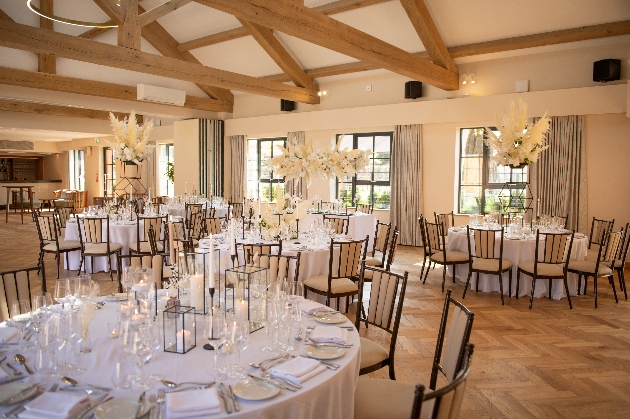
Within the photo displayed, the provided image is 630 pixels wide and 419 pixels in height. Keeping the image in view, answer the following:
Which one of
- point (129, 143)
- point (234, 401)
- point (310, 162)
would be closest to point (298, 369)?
point (234, 401)

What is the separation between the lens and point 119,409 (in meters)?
1.76

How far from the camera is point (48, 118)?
14.2 metres

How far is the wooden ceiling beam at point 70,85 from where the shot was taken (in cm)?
980

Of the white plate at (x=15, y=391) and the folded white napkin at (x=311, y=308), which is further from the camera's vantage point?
the folded white napkin at (x=311, y=308)

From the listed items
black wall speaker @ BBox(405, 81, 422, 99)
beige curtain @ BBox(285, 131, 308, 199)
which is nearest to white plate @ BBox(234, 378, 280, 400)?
black wall speaker @ BBox(405, 81, 422, 99)

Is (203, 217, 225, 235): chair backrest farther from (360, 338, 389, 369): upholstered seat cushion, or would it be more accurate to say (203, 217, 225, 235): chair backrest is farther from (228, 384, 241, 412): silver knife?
(228, 384, 241, 412): silver knife

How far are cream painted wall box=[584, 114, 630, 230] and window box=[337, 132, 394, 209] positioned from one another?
4.20 metres

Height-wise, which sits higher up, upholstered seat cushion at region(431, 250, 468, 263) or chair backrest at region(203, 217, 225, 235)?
chair backrest at region(203, 217, 225, 235)

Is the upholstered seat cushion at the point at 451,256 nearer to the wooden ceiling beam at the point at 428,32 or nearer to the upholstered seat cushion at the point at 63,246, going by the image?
the wooden ceiling beam at the point at 428,32

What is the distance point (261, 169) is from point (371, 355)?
11.3 meters

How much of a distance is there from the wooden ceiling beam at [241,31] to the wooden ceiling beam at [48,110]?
13.3 ft

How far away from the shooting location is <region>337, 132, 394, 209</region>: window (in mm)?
11609

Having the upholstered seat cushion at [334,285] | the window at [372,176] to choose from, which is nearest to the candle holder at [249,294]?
the upholstered seat cushion at [334,285]

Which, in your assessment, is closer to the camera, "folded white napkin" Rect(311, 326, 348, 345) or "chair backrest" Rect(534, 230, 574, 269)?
"folded white napkin" Rect(311, 326, 348, 345)
